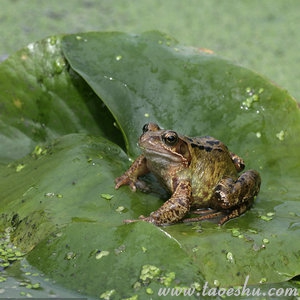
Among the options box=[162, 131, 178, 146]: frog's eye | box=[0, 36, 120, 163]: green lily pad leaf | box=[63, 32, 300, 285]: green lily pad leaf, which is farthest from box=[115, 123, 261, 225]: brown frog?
box=[0, 36, 120, 163]: green lily pad leaf

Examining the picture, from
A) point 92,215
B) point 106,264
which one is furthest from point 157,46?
point 106,264

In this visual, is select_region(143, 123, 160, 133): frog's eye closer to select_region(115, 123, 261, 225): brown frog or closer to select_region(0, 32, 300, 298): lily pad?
select_region(115, 123, 261, 225): brown frog

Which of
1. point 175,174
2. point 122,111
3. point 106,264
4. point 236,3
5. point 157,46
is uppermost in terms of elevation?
point 236,3

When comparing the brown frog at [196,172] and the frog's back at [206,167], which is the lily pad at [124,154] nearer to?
the brown frog at [196,172]

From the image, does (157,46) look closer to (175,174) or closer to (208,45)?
(175,174)

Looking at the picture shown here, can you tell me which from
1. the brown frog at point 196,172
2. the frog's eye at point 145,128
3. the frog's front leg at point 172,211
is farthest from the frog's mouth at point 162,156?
the frog's front leg at point 172,211

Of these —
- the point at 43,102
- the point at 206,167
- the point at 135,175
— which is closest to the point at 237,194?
the point at 206,167

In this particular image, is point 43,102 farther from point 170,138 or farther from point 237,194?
point 237,194

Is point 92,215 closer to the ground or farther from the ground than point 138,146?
closer to the ground
